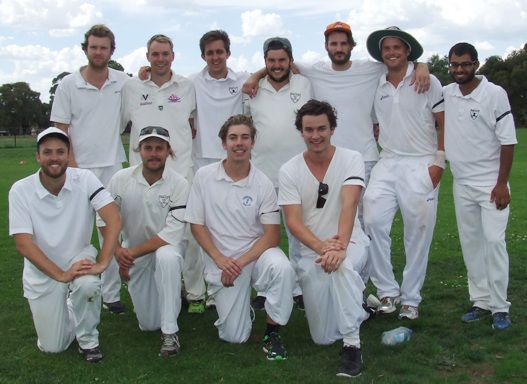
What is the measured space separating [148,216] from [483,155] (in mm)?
3413

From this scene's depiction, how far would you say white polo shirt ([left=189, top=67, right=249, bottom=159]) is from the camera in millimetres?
7840

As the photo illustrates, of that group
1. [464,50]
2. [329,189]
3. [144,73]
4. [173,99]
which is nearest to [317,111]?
[329,189]

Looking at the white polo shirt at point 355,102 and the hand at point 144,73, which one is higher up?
the hand at point 144,73

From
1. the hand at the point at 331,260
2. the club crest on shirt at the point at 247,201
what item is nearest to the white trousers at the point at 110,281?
the club crest on shirt at the point at 247,201

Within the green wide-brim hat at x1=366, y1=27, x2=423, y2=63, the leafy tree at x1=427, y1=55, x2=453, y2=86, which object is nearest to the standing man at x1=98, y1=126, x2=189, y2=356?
the green wide-brim hat at x1=366, y1=27, x2=423, y2=63

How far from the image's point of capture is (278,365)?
5758 mm

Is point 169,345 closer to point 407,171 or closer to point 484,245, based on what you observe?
point 407,171

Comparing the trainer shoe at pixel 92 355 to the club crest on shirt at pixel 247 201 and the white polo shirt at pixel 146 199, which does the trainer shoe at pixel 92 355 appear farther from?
the club crest on shirt at pixel 247 201

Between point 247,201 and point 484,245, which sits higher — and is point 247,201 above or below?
above

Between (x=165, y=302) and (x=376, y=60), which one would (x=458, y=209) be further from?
(x=165, y=302)

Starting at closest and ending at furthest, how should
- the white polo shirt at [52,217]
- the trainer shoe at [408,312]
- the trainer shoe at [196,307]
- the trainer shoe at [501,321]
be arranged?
the white polo shirt at [52,217], the trainer shoe at [501,321], the trainer shoe at [408,312], the trainer shoe at [196,307]

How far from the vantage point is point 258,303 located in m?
7.73

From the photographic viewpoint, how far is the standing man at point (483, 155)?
6535 mm

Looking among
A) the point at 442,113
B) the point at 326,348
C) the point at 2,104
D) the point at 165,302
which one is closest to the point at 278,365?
the point at 326,348
